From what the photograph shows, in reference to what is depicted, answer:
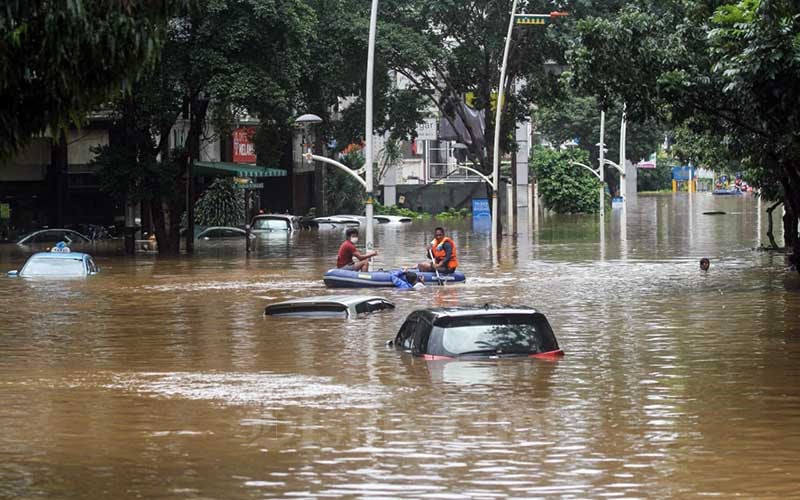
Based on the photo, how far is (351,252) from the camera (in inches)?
1283

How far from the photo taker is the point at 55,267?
36.2 m

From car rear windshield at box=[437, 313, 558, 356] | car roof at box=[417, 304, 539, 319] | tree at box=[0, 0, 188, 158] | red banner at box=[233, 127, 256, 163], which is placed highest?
red banner at box=[233, 127, 256, 163]

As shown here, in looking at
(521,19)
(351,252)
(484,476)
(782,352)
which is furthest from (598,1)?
(484,476)

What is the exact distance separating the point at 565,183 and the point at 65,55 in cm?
8424

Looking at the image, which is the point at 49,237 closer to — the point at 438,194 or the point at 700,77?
the point at 700,77

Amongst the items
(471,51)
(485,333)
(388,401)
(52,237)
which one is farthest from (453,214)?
(388,401)

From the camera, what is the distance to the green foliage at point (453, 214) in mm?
88806

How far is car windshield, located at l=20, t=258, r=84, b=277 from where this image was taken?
35.8 meters

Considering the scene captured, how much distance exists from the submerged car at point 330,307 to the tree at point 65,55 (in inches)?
560

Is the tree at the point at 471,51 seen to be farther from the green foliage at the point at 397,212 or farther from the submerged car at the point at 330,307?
the submerged car at the point at 330,307

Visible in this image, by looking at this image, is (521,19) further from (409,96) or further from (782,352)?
(782,352)

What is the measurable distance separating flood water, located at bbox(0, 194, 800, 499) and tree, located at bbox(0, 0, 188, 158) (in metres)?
2.96

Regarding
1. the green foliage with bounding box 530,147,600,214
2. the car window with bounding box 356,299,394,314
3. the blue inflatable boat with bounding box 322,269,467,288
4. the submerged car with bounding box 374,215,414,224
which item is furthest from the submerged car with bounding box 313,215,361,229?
the car window with bounding box 356,299,394,314

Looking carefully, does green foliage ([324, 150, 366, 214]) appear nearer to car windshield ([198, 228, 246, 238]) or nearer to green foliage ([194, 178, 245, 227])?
green foliage ([194, 178, 245, 227])
